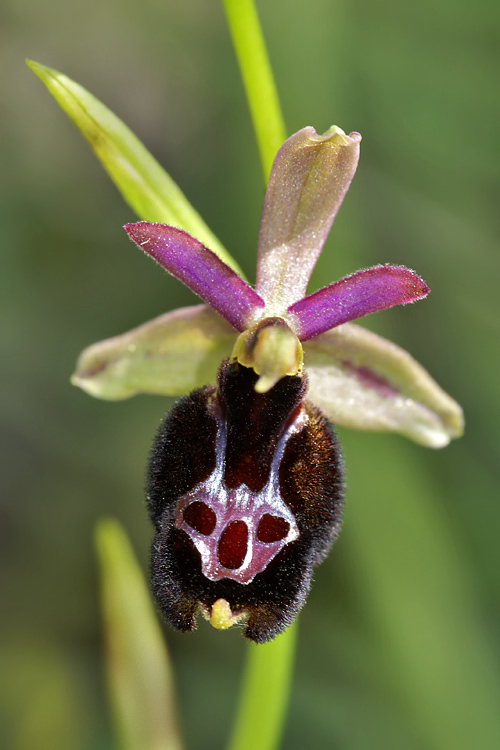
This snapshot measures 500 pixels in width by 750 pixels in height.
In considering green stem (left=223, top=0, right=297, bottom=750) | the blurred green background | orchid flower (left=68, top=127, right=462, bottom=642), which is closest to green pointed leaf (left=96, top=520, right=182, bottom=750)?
green stem (left=223, top=0, right=297, bottom=750)

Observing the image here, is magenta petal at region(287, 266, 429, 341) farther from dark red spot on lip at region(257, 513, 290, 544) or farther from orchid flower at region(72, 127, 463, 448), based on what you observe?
dark red spot on lip at region(257, 513, 290, 544)

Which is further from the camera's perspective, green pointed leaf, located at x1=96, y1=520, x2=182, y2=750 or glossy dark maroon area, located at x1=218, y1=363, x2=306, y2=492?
green pointed leaf, located at x1=96, y1=520, x2=182, y2=750

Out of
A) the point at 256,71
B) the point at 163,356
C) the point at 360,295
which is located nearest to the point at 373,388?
the point at 360,295

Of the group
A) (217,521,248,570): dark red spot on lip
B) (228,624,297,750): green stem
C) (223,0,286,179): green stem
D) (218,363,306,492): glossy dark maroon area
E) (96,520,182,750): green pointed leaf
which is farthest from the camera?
(96,520,182,750): green pointed leaf

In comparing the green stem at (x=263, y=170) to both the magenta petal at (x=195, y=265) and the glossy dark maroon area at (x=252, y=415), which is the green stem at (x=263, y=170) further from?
the glossy dark maroon area at (x=252, y=415)

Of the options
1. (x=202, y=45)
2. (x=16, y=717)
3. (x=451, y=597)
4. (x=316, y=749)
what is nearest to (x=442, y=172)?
(x=202, y=45)

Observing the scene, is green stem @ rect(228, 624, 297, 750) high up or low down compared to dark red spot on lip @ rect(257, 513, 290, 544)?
down

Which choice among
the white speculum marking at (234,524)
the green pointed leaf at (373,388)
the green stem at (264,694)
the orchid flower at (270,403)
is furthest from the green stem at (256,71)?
the green stem at (264,694)

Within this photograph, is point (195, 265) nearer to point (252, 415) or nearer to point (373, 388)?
point (252, 415)
